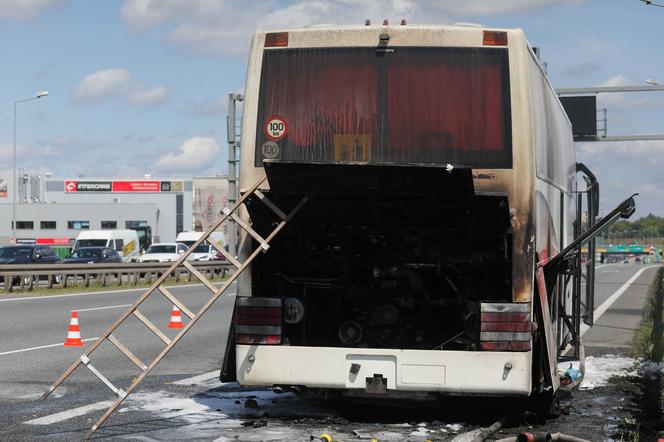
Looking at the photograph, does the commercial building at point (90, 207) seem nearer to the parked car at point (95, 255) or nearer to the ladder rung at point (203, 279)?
the parked car at point (95, 255)

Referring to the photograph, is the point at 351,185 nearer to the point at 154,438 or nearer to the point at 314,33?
the point at 314,33

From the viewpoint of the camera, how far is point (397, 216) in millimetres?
8695

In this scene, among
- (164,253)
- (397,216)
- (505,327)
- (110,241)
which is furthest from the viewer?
(110,241)

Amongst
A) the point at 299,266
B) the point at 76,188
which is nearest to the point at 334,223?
the point at 299,266

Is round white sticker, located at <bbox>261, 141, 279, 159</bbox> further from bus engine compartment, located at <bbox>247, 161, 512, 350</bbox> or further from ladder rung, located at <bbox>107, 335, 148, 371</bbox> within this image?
ladder rung, located at <bbox>107, 335, 148, 371</bbox>

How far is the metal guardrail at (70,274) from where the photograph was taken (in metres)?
29.6

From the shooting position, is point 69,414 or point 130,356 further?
point 69,414

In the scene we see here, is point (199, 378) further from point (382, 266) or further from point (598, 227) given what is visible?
point (598, 227)

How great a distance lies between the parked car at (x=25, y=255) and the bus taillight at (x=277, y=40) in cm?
3399

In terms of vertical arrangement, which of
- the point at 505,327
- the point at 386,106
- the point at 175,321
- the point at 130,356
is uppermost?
the point at 386,106

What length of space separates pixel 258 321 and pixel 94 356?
5693mm

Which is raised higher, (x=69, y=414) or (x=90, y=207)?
(x=90, y=207)

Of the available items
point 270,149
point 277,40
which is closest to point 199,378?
point 270,149

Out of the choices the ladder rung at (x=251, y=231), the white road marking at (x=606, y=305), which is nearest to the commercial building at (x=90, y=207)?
the white road marking at (x=606, y=305)
